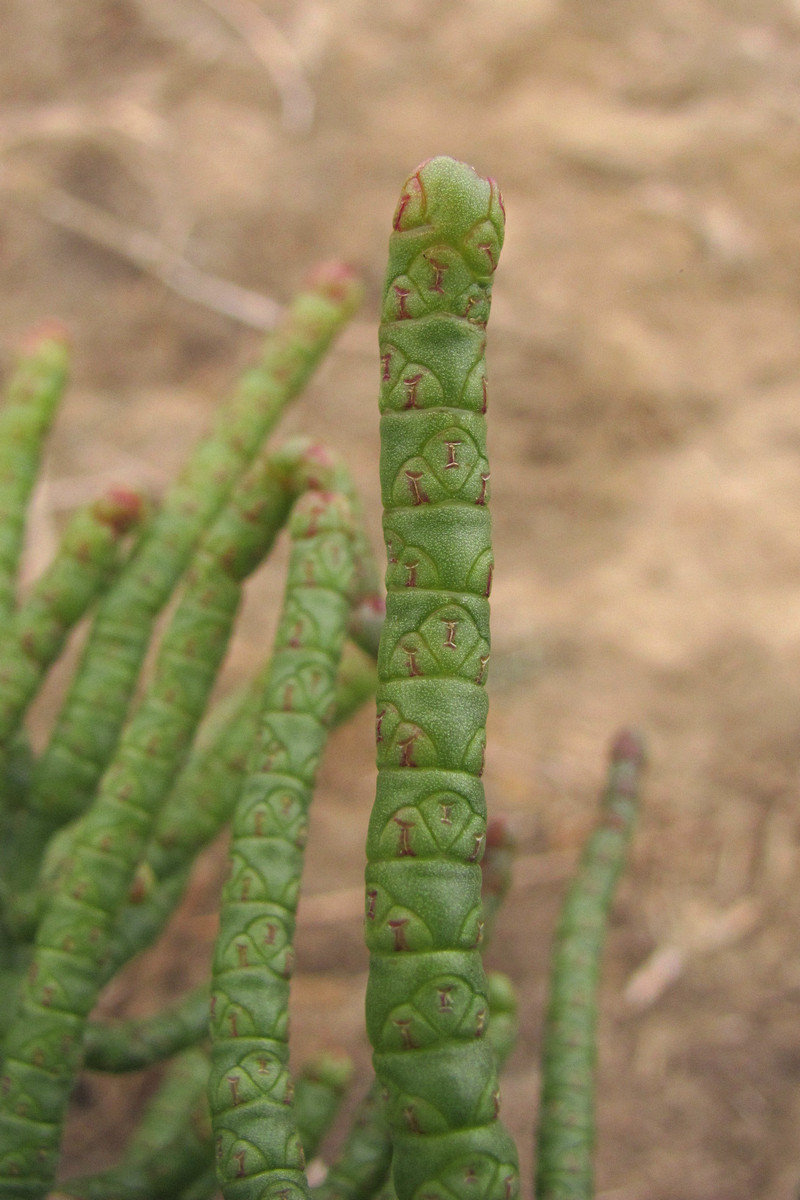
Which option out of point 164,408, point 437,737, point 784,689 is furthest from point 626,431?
point 437,737

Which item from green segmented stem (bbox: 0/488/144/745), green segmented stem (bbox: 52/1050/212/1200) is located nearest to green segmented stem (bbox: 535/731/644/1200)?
green segmented stem (bbox: 52/1050/212/1200)

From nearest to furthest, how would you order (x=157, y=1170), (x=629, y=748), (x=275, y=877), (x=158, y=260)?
(x=275, y=877), (x=157, y=1170), (x=629, y=748), (x=158, y=260)

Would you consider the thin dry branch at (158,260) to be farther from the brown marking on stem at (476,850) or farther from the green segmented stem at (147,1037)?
the brown marking on stem at (476,850)

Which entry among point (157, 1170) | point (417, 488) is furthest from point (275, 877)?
point (157, 1170)

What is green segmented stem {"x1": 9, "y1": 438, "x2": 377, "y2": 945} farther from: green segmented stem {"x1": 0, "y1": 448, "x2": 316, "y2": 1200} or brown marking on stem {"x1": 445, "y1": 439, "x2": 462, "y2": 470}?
brown marking on stem {"x1": 445, "y1": 439, "x2": 462, "y2": 470}

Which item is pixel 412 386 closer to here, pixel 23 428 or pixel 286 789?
pixel 286 789

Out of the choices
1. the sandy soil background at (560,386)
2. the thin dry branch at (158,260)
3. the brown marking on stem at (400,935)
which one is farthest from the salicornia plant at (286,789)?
the thin dry branch at (158,260)

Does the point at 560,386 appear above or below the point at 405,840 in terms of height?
above
